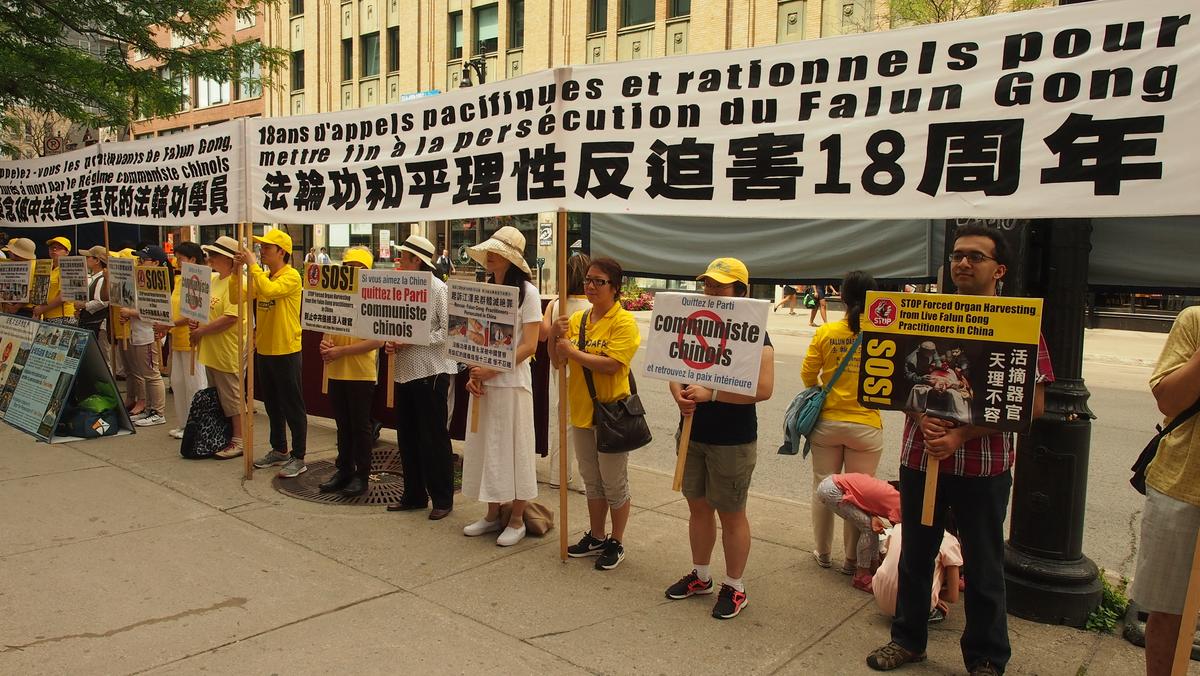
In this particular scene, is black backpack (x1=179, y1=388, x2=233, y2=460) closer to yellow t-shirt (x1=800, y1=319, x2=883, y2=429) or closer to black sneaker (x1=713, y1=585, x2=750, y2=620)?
black sneaker (x1=713, y1=585, x2=750, y2=620)

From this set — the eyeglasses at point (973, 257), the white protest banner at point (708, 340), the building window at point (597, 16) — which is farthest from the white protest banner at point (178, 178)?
the building window at point (597, 16)

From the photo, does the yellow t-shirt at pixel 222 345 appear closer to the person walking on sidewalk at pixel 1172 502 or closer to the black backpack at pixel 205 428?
the black backpack at pixel 205 428

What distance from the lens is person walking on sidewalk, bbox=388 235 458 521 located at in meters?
5.46

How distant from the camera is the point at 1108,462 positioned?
304 inches

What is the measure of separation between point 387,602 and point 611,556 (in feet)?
4.20

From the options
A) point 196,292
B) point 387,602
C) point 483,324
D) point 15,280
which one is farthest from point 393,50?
point 387,602

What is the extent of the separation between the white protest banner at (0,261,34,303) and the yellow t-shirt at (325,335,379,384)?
16.8ft

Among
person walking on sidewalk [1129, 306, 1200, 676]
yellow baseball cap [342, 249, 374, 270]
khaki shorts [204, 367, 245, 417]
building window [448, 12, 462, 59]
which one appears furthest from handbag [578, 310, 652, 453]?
building window [448, 12, 462, 59]

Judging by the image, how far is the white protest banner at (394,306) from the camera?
5344mm

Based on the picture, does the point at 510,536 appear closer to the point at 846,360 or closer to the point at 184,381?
the point at 846,360

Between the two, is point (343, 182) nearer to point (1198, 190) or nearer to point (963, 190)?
point (963, 190)

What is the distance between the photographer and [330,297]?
19.0 ft

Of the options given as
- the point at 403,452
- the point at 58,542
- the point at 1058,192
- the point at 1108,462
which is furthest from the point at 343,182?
the point at 1108,462

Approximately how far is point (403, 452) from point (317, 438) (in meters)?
2.68
